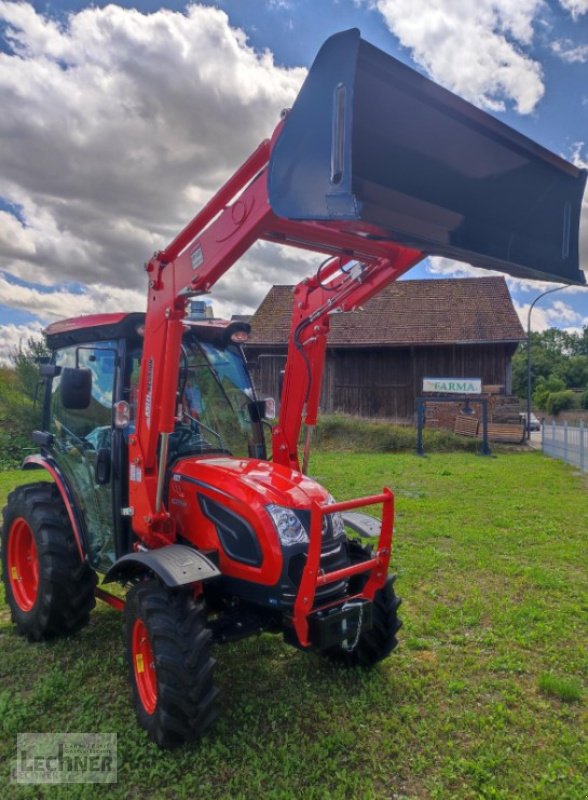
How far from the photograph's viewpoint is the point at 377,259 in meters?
3.64

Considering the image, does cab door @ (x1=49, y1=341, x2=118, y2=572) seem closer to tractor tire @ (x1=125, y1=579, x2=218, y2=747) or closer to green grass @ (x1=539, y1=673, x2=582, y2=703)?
tractor tire @ (x1=125, y1=579, x2=218, y2=747)

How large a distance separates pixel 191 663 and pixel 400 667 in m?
1.75

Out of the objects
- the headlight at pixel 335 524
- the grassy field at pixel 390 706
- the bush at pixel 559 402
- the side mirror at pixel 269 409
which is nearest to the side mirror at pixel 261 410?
the side mirror at pixel 269 409

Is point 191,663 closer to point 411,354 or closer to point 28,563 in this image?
point 28,563

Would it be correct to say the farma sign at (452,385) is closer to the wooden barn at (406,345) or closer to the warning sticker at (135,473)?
the wooden barn at (406,345)

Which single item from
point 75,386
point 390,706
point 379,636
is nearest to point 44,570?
point 75,386

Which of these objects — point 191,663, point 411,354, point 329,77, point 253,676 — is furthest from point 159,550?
point 411,354

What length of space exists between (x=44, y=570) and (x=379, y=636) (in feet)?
7.79

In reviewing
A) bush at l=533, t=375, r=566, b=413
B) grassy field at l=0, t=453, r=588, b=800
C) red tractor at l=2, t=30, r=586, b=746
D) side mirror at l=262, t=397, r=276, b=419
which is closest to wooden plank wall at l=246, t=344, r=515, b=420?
grassy field at l=0, t=453, r=588, b=800

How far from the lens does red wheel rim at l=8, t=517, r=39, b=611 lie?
14.6 feet

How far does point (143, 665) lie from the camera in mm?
3207

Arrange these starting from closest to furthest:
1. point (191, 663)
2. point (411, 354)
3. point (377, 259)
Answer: point (191, 663) < point (377, 259) < point (411, 354)

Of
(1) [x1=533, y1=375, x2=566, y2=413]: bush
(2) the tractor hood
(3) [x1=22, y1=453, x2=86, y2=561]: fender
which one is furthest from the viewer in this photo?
(1) [x1=533, y1=375, x2=566, y2=413]: bush

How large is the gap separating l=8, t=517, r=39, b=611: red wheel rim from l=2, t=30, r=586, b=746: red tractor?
0.02 meters
